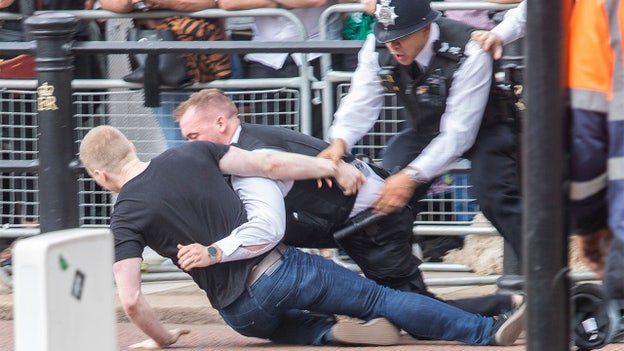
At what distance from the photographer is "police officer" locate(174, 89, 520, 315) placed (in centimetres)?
547

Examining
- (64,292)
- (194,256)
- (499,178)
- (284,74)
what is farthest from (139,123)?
(64,292)

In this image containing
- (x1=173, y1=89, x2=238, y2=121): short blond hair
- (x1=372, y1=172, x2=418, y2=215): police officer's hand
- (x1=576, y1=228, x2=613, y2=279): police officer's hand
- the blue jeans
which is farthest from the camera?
(x1=173, y1=89, x2=238, y2=121): short blond hair

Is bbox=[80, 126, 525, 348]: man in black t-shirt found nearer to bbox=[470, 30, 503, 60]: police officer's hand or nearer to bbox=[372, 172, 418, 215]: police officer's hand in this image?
bbox=[372, 172, 418, 215]: police officer's hand

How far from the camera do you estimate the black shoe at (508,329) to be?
520 centimetres

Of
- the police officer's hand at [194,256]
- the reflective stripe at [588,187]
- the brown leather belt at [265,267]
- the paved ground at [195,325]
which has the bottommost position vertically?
the paved ground at [195,325]

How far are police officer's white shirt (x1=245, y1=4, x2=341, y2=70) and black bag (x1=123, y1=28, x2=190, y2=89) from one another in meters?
0.45

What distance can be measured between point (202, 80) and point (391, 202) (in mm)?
1602

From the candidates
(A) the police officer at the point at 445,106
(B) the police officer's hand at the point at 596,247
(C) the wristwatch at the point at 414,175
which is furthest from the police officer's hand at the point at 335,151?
(B) the police officer's hand at the point at 596,247

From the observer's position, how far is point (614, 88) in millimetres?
3197

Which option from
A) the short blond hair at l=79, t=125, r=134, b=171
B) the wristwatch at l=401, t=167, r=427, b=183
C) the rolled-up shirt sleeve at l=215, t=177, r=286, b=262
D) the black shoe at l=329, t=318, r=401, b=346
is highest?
the short blond hair at l=79, t=125, r=134, b=171

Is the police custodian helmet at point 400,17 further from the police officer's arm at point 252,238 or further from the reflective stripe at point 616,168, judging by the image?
the reflective stripe at point 616,168

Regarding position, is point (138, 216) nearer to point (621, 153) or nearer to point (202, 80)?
point (202, 80)

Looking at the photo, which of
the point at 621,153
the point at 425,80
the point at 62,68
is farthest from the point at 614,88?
the point at 62,68

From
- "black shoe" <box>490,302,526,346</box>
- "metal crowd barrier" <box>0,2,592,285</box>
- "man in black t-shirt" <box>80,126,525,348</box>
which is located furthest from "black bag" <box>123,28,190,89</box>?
"black shoe" <box>490,302,526,346</box>
